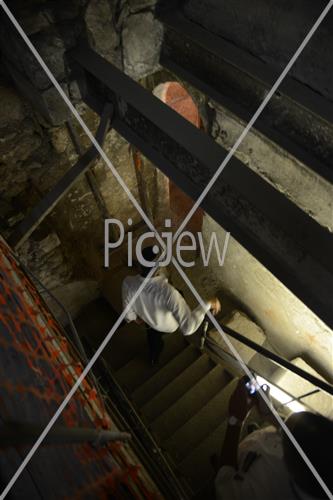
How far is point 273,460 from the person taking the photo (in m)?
2.90

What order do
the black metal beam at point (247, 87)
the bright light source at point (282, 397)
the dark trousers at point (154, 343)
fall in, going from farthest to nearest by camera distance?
the dark trousers at point (154, 343) → the bright light source at point (282, 397) → the black metal beam at point (247, 87)

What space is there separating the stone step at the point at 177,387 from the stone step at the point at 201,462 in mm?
628

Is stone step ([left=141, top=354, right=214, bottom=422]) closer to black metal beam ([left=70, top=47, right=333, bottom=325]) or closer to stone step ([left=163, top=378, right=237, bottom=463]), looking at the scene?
stone step ([left=163, top=378, right=237, bottom=463])

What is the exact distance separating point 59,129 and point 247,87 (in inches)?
77.3

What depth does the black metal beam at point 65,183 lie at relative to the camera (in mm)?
3271

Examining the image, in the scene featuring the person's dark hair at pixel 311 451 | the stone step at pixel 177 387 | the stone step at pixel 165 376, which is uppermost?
the stone step at pixel 165 376

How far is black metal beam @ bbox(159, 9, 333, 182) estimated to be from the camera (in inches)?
123

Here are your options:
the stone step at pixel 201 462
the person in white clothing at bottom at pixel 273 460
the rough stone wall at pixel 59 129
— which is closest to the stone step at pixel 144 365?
the stone step at pixel 201 462

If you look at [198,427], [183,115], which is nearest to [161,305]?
[198,427]

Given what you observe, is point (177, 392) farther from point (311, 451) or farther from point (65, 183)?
point (65, 183)

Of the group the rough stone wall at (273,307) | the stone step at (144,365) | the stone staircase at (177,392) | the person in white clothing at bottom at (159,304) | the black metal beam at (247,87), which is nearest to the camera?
the black metal beam at (247,87)

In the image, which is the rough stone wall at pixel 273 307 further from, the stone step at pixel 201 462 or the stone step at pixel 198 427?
the stone step at pixel 201 462

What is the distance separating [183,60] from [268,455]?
3.57 metres

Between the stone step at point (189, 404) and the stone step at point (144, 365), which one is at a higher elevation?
the stone step at point (144, 365)
